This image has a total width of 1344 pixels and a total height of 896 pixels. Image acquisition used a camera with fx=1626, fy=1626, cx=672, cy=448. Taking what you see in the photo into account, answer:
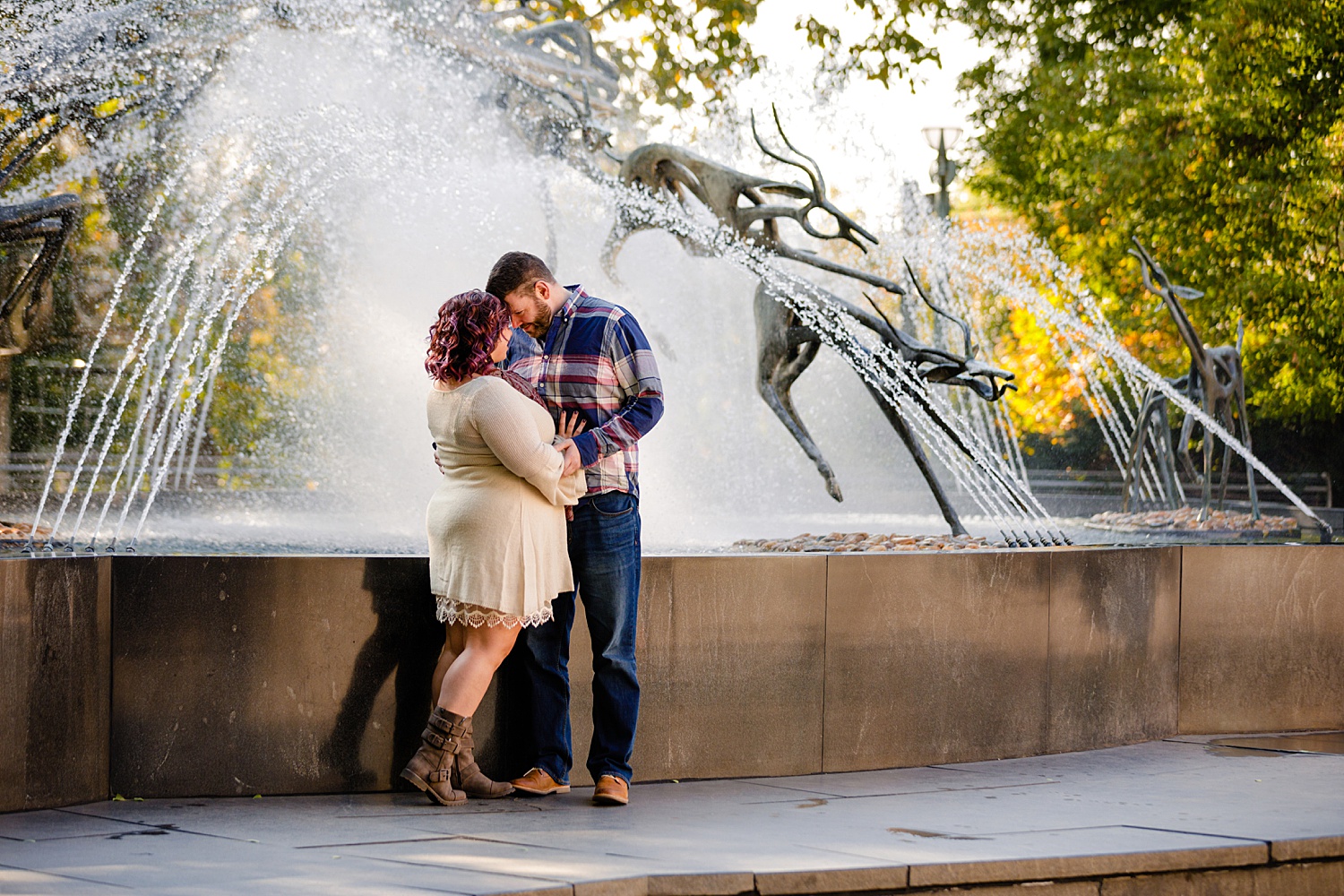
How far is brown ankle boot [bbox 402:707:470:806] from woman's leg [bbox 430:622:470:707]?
0.16 m

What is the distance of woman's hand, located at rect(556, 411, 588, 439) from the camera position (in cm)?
531

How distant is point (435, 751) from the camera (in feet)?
16.8

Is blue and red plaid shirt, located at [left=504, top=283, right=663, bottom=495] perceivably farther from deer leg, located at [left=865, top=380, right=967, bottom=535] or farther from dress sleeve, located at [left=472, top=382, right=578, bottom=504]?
deer leg, located at [left=865, top=380, right=967, bottom=535]

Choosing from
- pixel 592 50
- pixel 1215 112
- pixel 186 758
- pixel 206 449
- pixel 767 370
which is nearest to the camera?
pixel 186 758

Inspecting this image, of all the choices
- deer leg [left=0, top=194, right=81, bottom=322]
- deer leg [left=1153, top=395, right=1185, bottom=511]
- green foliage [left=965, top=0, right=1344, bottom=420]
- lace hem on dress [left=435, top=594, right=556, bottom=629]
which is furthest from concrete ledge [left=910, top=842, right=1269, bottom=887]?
green foliage [left=965, top=0, right=1344, bottom=420]

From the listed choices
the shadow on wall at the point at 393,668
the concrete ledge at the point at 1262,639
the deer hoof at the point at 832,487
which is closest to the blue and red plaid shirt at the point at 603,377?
the shadow on wall at the point at 393,668

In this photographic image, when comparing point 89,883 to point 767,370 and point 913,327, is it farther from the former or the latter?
point 913,327

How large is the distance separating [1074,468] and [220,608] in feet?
59.3

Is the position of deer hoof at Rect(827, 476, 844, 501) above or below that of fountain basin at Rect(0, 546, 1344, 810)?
above

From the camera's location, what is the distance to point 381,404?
63.2 ft

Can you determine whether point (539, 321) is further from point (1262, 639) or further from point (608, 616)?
point (1262, 639)

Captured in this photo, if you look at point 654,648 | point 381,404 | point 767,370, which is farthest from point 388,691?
point 381,404

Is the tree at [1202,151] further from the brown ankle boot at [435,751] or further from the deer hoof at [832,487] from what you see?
the brown ankle boot at [435,751]

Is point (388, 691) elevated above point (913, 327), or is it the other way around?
point (913, 327)
